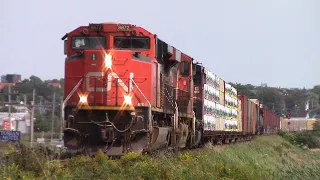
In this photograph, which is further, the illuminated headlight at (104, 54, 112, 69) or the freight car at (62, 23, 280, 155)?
the illuminated headlight at (104, 54, 112, 69)

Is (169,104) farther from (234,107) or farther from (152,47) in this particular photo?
(234,107)

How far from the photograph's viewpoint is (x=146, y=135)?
13781mm

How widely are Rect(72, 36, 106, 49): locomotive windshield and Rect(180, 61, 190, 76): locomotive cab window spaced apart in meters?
6.04

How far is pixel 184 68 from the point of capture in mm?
20375

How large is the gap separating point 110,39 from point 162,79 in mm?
2360

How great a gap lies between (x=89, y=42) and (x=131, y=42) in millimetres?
1193

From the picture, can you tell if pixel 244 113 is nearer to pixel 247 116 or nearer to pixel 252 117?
pixel 247 116

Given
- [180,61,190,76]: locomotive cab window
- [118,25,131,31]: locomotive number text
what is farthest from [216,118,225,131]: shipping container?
[118,25,131,31]: locomotive number text

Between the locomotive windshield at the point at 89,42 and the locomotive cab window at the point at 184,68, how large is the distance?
6.04 metres

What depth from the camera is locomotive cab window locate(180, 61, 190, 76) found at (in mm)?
20062

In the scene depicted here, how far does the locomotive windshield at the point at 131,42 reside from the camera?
1455 centimetres

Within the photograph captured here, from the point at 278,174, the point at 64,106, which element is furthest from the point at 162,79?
the point at 278,174

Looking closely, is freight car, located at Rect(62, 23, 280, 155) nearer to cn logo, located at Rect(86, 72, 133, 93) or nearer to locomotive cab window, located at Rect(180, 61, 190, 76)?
cn logo, located at Rect(86, 72, 133, 93)

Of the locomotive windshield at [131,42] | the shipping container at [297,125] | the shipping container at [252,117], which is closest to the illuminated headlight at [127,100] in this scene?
the locomotive windshield at [131,42]
